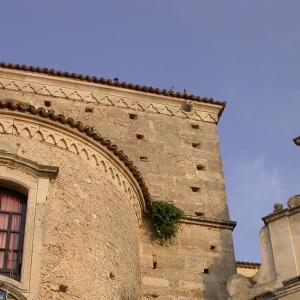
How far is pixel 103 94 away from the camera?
1925 centimetres

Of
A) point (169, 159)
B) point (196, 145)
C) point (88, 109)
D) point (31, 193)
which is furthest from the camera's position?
point (196, 145)

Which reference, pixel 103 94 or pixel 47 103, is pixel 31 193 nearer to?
pixel 47 103

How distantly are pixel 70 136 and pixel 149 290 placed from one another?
3.80 metres

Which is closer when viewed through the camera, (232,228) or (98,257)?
(98,257)

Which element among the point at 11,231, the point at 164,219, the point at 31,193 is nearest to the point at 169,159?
the point at 164,219

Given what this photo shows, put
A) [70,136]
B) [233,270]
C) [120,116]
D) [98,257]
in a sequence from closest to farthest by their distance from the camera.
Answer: [98,257] < [70,136] < [233,270] < [120,116]

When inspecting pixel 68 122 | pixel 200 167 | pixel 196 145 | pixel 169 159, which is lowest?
pixel 68 122

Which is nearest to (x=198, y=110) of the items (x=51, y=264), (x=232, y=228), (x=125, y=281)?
(x=232, y=228)

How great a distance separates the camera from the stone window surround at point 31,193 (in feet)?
39.2

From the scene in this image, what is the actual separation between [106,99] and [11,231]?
722 centimetres

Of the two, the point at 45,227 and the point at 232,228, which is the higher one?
the point at 232,228

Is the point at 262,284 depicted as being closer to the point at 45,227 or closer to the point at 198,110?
the point at 45,227

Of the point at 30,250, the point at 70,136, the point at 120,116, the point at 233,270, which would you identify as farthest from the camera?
the point at 120,116

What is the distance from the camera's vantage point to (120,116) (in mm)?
18938
